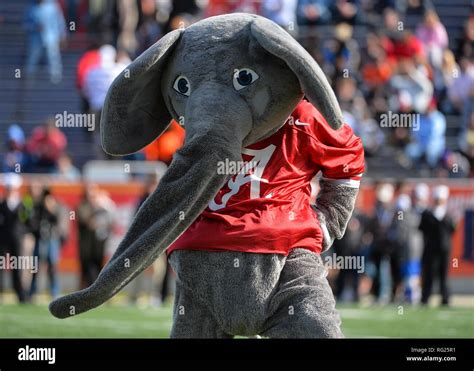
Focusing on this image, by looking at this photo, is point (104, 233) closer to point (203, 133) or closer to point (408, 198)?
point (408, 198)

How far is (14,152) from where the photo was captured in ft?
53.2

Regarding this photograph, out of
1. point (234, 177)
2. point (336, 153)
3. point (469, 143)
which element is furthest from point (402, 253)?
point (234, 177)

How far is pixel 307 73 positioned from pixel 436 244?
1026cm

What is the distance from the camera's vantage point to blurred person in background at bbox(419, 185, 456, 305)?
1516 centimetres

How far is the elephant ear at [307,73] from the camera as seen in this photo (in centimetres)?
532

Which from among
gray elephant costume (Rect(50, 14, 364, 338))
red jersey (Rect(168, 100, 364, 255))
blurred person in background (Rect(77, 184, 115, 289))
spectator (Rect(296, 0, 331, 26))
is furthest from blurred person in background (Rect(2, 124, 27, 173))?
red jersey (Rect(168, 100, 364, 255))

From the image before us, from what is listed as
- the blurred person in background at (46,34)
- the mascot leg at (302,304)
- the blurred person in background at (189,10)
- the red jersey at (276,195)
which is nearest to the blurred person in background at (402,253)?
the blurred person in background at (189,10)

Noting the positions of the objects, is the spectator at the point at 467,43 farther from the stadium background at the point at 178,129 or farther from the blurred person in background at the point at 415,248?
the blurred person in background at the point at 415,248

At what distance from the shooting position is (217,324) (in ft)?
18.1

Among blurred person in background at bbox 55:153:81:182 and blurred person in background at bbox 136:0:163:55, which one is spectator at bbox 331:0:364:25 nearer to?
blurred person in background at bbox 136:0:163:55

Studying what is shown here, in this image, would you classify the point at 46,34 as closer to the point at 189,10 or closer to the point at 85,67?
the point at 85,67

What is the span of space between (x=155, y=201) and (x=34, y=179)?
36.2 feet
